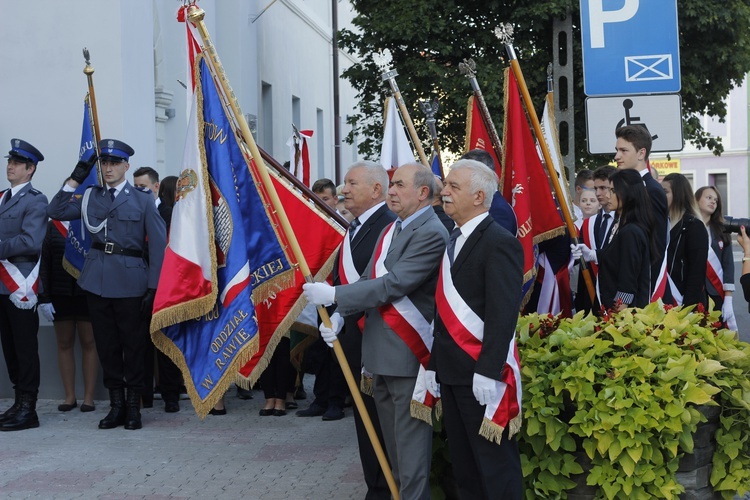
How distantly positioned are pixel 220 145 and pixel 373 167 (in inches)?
41.9

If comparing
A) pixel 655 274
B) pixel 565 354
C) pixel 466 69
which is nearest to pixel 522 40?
pixel 466 69

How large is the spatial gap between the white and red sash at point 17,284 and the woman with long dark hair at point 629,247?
4.44 meters

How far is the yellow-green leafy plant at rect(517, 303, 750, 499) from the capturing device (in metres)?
4.96

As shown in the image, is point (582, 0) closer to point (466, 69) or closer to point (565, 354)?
point (466, 69)

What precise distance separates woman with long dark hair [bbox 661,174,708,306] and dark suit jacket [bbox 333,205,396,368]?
2.34m

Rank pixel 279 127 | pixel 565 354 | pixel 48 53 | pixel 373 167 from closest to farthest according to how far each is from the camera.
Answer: pixel 565 354 < pixel 373 167 < pixel 48 53 < pixel 279 127

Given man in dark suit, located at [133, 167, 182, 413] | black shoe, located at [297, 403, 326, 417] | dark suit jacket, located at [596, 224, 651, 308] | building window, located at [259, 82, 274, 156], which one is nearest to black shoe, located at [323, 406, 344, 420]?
black shoe, located at [297, 403, 326, 417]

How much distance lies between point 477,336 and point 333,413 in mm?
4105

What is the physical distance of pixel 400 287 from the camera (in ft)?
16.7

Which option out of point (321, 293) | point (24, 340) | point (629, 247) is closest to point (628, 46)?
point (629, 247)

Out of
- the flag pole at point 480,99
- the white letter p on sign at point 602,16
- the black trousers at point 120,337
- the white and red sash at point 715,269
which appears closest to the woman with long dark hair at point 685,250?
the white letter p on sign at point 602,16

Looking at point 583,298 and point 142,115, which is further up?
point 142,115

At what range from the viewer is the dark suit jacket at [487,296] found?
4492mm

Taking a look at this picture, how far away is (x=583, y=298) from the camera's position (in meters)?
7.86
